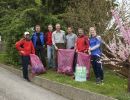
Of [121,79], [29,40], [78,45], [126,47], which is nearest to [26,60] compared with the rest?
[29,40]

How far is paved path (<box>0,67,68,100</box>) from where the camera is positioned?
45.6 feet

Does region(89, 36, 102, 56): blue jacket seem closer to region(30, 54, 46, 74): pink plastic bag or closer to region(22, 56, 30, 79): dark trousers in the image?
region(30, 54, 46, 74): pink plastic bag

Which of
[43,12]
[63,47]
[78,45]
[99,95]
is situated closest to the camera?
[99,95]

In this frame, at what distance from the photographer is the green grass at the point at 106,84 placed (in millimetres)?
13048

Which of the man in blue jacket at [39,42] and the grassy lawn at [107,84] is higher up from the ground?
the man in blue jacket at [39,42]

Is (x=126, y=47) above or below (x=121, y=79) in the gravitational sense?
above

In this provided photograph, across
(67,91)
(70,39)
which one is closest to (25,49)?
(70,39)

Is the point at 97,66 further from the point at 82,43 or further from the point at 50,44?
the point at 50,44

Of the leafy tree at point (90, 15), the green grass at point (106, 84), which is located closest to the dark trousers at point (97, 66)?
the green grass at point (106, 84)

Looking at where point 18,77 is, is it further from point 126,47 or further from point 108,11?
point 126,47

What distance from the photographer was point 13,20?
21.2 metres

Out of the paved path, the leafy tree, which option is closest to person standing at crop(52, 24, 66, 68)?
the paved path

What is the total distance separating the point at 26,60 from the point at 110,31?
377 cm

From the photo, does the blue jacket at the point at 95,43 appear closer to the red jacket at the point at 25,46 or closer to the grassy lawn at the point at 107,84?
the grassy lawn at the point at 107,84
